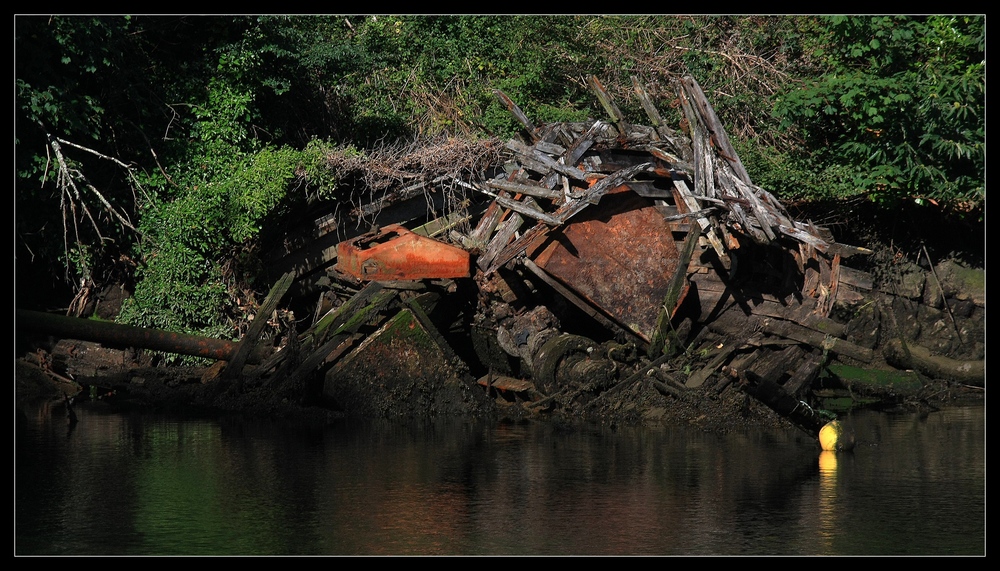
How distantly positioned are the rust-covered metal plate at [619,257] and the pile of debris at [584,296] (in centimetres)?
2

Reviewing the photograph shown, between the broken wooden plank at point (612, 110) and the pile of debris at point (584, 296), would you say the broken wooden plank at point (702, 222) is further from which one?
the broken wooden plank at point (612, 110)

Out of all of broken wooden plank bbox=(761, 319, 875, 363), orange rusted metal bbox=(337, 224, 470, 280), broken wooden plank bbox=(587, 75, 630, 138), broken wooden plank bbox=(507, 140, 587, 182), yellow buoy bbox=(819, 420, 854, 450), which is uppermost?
broken wooden plank bbox=(587, 75, 630, 138)

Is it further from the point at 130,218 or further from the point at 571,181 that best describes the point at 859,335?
the point at 130,218

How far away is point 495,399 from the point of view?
1455cm

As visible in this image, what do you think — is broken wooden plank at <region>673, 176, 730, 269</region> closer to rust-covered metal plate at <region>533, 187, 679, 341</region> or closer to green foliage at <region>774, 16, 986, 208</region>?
rust-covered metal plate at <region>533, 187, 679, 341</region>

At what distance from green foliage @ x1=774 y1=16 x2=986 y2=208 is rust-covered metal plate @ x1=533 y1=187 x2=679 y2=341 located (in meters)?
3.35

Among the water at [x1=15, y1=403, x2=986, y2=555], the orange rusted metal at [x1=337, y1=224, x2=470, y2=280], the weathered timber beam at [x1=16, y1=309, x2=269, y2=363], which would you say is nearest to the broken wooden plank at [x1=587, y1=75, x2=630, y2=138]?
the orange rusted metal at [x1=337, y1=224, x2=470, y2=280]

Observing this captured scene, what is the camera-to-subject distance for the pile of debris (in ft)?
46.3

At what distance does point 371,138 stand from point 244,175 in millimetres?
5223

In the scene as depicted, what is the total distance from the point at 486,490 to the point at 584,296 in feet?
18.6

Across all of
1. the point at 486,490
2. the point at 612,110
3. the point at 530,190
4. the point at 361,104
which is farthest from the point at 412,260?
the point at 361,104

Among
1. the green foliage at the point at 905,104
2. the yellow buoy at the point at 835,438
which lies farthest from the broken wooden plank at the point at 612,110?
the yellow buoy at the point at 835,438

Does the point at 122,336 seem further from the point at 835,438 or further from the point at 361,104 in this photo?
the point at 361,104

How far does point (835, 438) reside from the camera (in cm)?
1164
